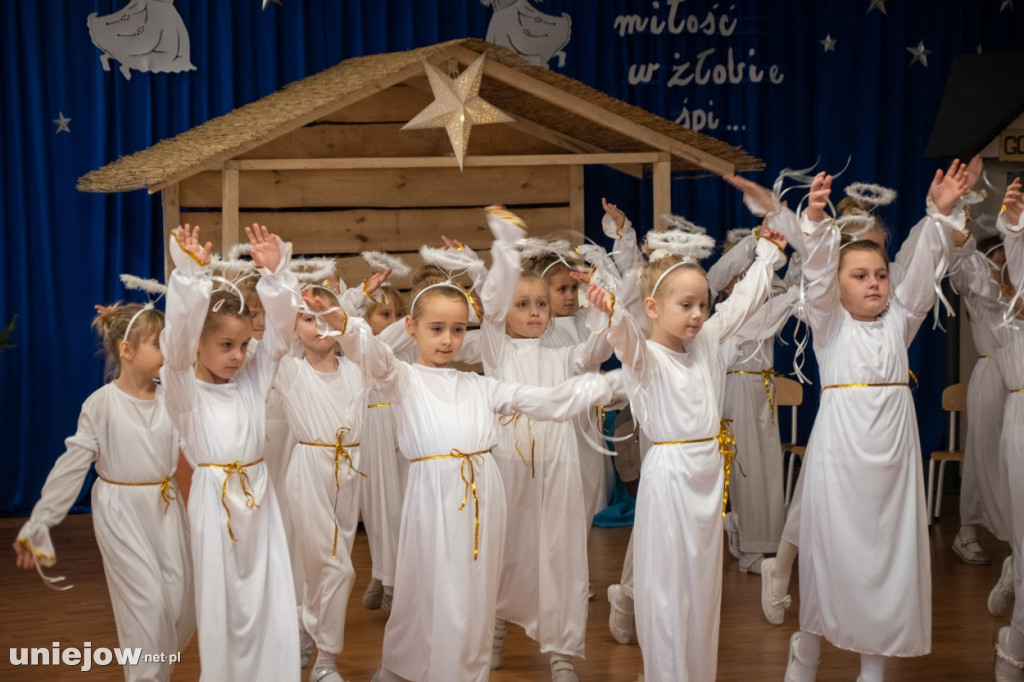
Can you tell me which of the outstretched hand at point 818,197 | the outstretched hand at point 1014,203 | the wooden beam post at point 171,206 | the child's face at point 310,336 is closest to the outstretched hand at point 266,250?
the child's face at point 310,336

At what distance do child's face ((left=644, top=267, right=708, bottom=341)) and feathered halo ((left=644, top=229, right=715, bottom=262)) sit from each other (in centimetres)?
10

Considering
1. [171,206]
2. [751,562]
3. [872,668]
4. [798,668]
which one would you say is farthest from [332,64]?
[872,668]

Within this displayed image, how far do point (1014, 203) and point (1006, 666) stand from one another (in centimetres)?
171

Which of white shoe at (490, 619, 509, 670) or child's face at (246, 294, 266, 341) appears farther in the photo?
child's face at (246, 294, 266, 341)

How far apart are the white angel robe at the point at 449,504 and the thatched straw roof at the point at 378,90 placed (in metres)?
2.04

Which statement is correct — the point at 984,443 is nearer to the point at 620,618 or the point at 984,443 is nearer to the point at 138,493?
the point at 620,618

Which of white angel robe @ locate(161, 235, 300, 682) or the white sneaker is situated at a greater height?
white angel robe @ locate(161, 235, 300, 682)

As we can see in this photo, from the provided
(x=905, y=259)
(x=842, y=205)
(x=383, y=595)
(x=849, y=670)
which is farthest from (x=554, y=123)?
(x=849, y=670)

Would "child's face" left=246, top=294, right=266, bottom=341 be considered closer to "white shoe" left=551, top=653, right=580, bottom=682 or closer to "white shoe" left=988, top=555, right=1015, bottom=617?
"white shoe" left=551, top=653, right=580, bottom=682

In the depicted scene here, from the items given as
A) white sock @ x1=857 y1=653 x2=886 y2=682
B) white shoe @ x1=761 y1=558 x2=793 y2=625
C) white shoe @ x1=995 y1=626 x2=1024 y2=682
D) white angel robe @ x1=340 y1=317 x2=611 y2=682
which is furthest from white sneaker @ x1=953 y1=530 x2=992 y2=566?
white angel robe @ x1=340 y1=317 x2=611 y2=682

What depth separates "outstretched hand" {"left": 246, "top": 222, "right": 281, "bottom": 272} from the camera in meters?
3.33

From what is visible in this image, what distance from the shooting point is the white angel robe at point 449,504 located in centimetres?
373

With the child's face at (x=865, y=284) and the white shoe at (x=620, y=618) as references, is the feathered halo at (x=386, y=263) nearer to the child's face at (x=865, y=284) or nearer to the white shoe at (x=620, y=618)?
the white shoe at (x=620, y=618)

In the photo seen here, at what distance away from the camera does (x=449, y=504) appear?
3.77m
